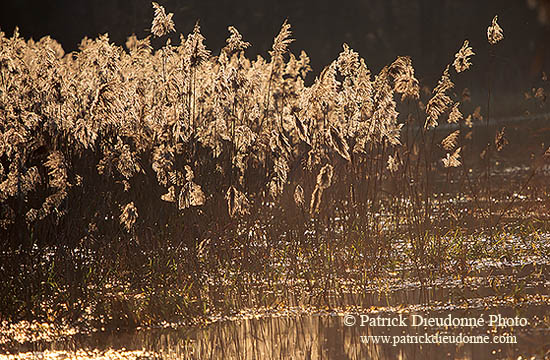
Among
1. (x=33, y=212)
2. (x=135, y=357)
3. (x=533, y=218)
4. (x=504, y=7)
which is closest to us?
(x=135, y=357)

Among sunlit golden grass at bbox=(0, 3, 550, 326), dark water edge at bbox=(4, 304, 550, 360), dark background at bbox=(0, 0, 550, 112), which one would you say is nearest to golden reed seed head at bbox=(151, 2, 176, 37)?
sunlit golden grass at bbox=(0, 3, 550, 326)

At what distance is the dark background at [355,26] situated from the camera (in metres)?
25.7

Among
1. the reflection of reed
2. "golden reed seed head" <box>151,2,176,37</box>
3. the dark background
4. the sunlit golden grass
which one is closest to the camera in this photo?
the reflection of reed

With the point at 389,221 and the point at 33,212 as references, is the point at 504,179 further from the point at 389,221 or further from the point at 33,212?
the point at 33,212

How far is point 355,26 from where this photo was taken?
3178cm

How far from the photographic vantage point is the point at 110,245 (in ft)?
20.2

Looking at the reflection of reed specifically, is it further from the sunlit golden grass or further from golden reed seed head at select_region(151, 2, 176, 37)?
golden reed seed head at select_region(151, 2, 176, 37)

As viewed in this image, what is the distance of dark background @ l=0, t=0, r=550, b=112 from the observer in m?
25.7

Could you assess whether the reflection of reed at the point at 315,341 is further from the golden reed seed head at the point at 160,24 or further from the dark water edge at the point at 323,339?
the golden reed seed head at the point at 160,24

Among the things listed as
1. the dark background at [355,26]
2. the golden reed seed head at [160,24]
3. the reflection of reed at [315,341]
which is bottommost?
the reflection of reed at [315,341]

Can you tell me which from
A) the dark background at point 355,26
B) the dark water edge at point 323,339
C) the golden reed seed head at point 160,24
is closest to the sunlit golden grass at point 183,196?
the golden reed seed head at point 160,24

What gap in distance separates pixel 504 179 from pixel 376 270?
16.6 ft

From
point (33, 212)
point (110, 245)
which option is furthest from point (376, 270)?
point (33, 212)

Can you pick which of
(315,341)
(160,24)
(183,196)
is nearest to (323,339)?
(315,341)
